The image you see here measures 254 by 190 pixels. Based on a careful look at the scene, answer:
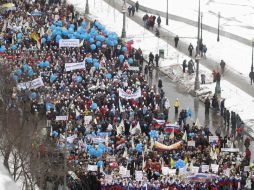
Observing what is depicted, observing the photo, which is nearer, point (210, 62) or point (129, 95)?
point (129, 95)

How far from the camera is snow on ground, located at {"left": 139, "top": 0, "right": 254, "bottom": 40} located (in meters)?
76.6

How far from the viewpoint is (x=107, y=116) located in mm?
46281

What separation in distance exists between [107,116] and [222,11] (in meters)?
38.3

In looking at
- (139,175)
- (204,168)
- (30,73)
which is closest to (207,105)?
(30,73)

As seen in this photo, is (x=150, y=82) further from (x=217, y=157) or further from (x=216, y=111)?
(x=217, y=157)

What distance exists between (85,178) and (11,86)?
35.8 ft

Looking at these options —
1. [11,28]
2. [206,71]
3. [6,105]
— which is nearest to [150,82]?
[206,71]

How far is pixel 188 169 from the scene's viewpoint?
39.9m

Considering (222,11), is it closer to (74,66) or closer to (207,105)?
(207,105)

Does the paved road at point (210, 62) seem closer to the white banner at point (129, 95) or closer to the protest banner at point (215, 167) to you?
the white banner at point (129, 95)

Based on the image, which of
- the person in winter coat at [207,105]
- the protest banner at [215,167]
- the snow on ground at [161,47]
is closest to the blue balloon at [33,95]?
Answer: the person in winter coat at [207,105]

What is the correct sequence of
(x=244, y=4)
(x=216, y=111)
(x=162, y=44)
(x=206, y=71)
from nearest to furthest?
(x=216, y=111) < (x=206, y=71) < (x=162, y=44) < (x=244, y=4)

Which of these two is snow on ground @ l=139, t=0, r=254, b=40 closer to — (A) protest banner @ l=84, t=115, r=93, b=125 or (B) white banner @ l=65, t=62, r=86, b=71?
(B) white banner @ l=65, t=62, r=86, b=71

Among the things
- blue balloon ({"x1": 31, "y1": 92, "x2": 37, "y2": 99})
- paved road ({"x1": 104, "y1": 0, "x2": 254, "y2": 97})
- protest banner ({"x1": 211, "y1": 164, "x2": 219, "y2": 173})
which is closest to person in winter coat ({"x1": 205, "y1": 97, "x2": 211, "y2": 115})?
paved road ({"x1": 104, "y1": 0, "x2": 254, "y2": 97})
